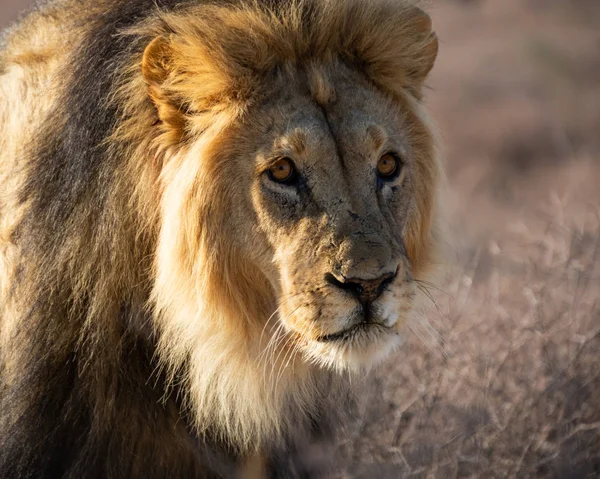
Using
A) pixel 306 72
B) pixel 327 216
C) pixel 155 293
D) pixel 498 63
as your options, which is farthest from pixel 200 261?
pixel 498 63

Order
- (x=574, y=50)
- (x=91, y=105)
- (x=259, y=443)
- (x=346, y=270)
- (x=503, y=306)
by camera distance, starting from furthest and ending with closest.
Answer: (x=574, y=50) < (x=503, y=306) < (x=259, y=443) < (x=91, y=105) < (x=346, y=270)

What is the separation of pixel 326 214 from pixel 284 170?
0.69ft

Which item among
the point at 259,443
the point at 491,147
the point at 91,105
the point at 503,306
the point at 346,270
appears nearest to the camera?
the point at 346,270

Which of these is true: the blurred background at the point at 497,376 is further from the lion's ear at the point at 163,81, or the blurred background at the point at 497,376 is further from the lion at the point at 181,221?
the lion's ear at the point at 163,81

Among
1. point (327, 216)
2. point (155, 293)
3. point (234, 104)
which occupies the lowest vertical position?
point (155, 293)

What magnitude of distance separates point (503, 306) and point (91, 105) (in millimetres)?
2621

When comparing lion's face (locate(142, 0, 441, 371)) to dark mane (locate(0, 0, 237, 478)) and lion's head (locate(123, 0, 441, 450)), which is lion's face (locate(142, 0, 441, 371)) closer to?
lion's head (locate(123, 0, 441, 450))

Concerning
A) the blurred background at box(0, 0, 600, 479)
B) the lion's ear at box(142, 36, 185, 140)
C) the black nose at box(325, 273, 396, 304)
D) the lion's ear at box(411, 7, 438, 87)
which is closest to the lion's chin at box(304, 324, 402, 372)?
the black nose at box(325, 273, 396, 304)

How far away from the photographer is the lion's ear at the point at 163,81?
10.5 feet

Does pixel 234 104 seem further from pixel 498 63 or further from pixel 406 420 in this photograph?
pixel 498 63

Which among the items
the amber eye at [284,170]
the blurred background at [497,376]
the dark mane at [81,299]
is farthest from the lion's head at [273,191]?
the blurred background at [497,376]

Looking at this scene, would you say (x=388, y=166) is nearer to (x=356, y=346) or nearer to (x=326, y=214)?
(x=326, y=214)

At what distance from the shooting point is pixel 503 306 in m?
5.05

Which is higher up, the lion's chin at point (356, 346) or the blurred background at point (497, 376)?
the lion's chin at point (356, 346)
